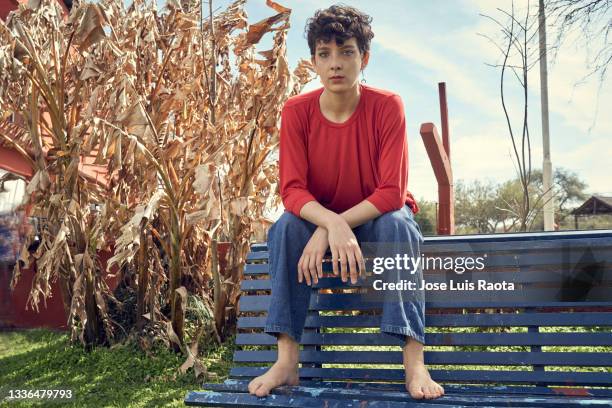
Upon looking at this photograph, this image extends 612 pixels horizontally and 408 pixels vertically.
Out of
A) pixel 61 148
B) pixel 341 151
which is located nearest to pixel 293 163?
pixel 341 151

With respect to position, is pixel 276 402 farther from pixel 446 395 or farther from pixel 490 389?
pixel 490 389

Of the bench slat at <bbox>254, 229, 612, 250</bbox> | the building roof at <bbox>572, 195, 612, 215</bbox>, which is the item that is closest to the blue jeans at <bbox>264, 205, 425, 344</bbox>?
the bench slat at <bbox>254, 229, 612, 250</bbox>

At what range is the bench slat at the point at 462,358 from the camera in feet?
6.67

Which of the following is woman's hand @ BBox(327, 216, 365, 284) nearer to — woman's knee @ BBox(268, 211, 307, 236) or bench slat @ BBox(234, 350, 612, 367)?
woman's knee @ BBox(268, 211, 307, 236)

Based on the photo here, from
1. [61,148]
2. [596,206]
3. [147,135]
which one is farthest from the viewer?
[596,206]

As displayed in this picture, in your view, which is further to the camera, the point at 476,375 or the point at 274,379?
the point at 476,375

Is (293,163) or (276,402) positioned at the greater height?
(293,163)

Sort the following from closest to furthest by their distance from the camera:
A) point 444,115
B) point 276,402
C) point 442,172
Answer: point 276,402 → point 442,172 → point 444,115

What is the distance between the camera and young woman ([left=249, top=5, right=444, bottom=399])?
1911mm

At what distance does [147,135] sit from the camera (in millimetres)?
3303

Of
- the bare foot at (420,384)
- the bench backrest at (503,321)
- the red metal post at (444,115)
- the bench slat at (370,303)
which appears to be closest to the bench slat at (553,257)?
the bench backrest at (503,321)

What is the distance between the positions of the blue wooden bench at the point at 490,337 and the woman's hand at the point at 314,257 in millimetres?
299

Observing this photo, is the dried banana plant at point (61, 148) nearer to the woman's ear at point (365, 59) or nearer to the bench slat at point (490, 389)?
the woman's ear at point (365, 59)

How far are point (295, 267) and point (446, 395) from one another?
2.14ft
